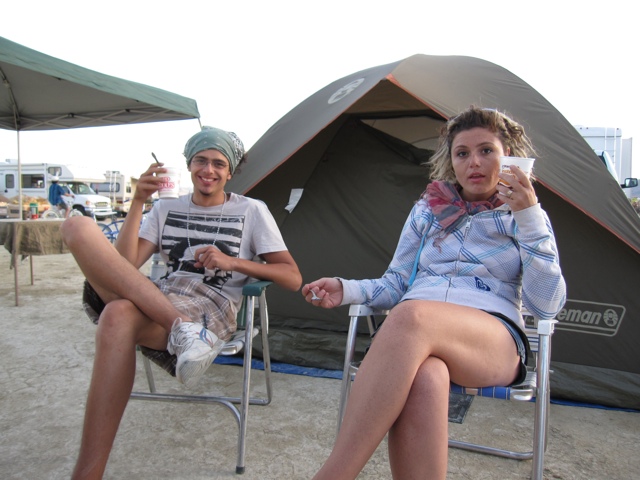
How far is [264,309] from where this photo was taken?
87.7 inches

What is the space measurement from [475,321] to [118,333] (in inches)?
43.8

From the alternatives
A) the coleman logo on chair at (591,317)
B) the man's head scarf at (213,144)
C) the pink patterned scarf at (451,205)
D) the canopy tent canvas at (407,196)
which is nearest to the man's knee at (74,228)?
the man's head scarf at (213,144)

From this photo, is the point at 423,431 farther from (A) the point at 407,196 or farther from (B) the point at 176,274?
(A) the point at 407,196

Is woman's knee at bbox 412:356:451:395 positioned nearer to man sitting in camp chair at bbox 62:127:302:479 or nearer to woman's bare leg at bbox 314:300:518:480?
woman's bare leg at bbox 314:300:518:480

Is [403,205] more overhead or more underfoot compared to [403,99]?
more underfoot

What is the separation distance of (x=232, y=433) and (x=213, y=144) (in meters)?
1.21

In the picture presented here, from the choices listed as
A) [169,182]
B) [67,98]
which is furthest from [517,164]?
[67,98]

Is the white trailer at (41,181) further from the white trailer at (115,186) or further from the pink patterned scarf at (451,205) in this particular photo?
the pink patterned scarf at (451,205)

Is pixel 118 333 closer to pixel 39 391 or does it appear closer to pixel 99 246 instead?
pixel 99 246

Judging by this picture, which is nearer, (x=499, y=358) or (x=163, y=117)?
(x=499, y=358)

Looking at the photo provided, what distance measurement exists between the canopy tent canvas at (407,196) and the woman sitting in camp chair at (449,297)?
25.0 inches

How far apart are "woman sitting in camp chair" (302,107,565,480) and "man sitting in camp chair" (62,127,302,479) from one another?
449 millimetres

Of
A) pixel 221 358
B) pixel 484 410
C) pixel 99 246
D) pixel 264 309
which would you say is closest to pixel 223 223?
pixel 264 309

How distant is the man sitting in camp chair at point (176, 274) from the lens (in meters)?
1.60
